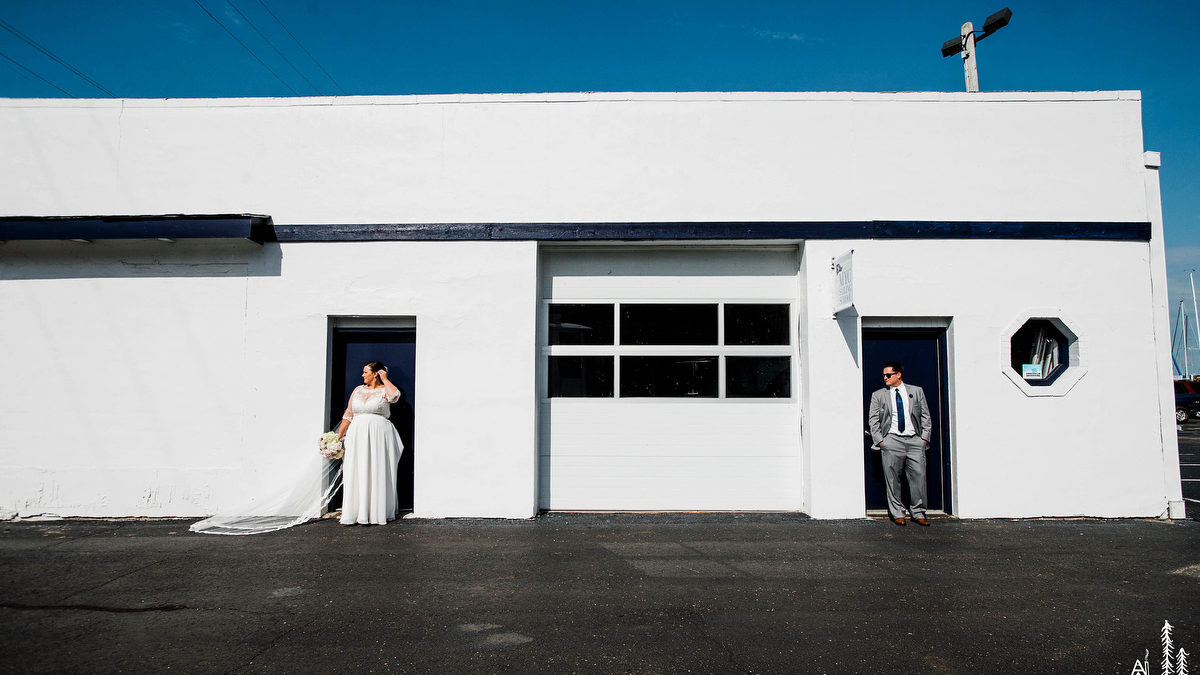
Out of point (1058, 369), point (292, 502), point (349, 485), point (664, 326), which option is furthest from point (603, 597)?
point (1058, 369)

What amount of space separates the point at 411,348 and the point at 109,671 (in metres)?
4.84

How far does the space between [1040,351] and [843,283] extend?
2.78 m

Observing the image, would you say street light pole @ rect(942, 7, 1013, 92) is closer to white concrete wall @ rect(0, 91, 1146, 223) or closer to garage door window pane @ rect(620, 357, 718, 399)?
white concrete wall @ rect(0, 91, 1146, 223)

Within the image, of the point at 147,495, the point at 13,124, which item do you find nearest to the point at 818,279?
the point at 147,495

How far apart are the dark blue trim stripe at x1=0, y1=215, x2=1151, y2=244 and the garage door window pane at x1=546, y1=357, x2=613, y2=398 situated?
4.86ft

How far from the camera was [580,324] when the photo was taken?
8539 millimetres

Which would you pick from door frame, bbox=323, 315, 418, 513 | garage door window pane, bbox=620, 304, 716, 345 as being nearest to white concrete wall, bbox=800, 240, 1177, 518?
garage door window pane, bbox=620, 304, 716, 345

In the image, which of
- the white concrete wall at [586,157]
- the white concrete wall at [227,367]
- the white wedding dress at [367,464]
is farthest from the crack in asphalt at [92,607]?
the white concrete wall at [586,157]

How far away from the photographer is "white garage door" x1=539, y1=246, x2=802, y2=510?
8.34m

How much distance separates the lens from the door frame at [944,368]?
319 inches

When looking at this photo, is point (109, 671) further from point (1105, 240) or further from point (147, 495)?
point (1105, 240)

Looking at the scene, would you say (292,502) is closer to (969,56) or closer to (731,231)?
(731,231)

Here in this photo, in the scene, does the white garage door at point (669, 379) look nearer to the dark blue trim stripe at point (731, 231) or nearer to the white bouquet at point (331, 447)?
the dark blue trim stripe at point (731, 231)

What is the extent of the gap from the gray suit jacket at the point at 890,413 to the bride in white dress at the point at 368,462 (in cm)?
552
